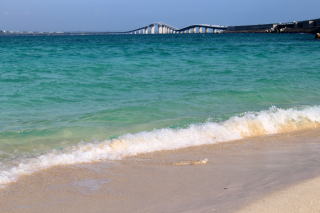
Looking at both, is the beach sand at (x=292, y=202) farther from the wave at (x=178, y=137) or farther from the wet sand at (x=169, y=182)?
the wave at (x=178, y=137)

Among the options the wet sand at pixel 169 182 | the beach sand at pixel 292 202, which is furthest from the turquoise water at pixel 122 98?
the beach sand at pixel 292 202

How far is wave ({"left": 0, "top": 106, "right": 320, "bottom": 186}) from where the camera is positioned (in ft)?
17.8

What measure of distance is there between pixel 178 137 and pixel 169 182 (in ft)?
7.14

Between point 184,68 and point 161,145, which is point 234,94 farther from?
point 184,68

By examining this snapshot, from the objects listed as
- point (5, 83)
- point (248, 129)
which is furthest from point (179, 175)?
point (5, 83)

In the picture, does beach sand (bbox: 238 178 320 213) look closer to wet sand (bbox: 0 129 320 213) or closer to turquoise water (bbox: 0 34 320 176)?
wet sand (bbox: 0 129 320 213)

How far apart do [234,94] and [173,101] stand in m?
1.73

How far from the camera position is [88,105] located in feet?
31.6

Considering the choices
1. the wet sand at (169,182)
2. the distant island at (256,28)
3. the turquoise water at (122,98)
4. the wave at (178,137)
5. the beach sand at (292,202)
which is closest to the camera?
the beach sand at (292,202)

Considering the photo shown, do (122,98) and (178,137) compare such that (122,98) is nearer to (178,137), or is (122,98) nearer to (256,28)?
(178,137)

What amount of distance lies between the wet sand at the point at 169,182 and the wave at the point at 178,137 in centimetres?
23

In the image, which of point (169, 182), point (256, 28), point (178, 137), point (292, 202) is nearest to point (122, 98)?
point (178, 137)

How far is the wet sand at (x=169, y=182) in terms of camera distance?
3.97m

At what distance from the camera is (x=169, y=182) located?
181 inches
